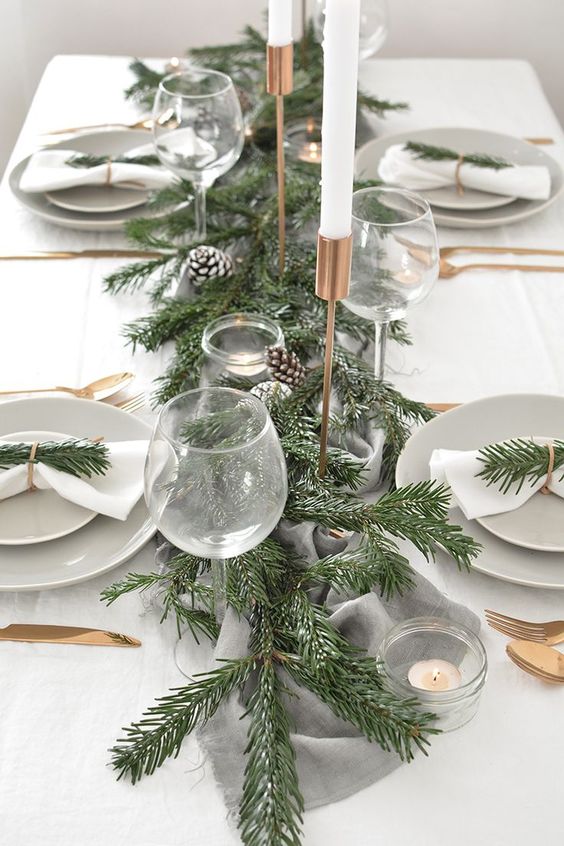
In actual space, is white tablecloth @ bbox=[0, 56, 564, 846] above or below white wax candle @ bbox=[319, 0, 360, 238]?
below

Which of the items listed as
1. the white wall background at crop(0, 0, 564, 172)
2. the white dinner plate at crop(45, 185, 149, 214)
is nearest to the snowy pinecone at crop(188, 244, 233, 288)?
the white dinner plate at crop(45, 185, 149, 214)

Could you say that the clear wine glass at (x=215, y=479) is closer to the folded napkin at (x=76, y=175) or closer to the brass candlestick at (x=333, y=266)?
the brass candlestick at (x=333, y=266)

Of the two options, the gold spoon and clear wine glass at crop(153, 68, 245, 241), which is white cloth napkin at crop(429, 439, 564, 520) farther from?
clear wine glass at crop(153, 68, 245, 241)

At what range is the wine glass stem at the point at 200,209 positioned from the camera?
1.31m

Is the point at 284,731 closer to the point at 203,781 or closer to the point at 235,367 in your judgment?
the point at 203,781

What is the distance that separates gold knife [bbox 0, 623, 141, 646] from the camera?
781mm

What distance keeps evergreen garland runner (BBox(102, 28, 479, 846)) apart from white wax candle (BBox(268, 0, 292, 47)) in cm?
27

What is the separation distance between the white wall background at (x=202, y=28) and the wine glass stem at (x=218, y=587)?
1.82 m

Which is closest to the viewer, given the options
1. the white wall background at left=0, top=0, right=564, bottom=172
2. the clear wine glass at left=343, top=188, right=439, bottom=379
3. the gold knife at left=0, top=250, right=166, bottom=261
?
the clear wine glass at left=343, top=188, right=439, bottom=379

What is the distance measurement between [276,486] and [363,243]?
1.12 ft

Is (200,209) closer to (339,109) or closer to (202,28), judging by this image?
(339,109)

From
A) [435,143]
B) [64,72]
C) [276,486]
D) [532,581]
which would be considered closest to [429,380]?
[532,581]

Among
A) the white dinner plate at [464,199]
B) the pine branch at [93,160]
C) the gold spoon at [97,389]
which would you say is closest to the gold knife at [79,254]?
the pine branch at [93,160]

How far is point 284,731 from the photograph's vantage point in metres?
0.68
